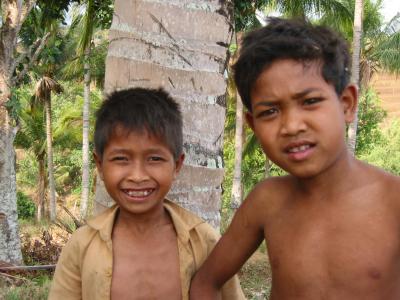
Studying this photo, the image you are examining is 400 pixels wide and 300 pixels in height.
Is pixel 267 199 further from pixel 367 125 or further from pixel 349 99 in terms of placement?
pixel 367 125

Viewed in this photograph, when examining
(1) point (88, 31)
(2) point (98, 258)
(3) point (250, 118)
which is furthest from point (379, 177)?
(1) point (88, 31)

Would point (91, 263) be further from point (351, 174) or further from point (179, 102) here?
point (351, 174)

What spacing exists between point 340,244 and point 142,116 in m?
0.83

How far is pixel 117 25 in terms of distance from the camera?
2.14 meters

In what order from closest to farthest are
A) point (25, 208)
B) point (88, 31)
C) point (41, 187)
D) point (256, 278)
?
point (256, 278)
point (88, 31)
point (41, 187)
point (25, 208)

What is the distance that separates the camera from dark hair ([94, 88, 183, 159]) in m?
1.95

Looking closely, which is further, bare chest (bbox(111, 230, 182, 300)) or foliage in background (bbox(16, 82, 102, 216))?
foliage in background (bbox(16, 82, 102, 216))

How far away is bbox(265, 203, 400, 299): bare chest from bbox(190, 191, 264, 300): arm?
11 centimetres

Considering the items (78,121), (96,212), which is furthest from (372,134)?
(96,212)

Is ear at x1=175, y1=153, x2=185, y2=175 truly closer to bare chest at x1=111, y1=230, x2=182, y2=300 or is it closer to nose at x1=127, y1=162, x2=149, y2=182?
nose at x1=127, y1=162, x2=149, y2=182

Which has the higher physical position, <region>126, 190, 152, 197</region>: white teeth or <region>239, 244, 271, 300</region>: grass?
<region>126, 190, 152, 197</region>: white teeth

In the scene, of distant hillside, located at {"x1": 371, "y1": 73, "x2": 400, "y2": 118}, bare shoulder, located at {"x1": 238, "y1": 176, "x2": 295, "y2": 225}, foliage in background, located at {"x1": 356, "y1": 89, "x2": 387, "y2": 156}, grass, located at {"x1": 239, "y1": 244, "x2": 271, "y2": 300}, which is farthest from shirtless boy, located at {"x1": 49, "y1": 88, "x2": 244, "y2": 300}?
distant hillside, located at {"x1": 371, "y1": 73, "x2": 400, "y2": 118}

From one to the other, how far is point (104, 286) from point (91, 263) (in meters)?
0.10

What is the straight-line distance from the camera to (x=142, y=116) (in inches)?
77.1
